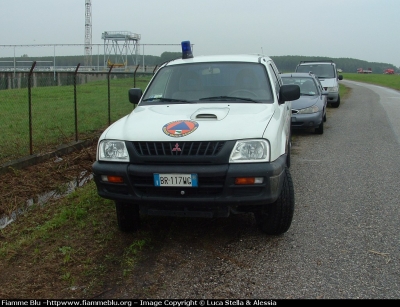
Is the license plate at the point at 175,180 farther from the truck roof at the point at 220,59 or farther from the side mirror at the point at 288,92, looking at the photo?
the truck roof at the point at 220,59

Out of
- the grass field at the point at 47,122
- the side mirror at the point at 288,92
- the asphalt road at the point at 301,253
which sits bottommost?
the grass field at the point at 47,122

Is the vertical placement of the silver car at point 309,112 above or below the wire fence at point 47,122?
above

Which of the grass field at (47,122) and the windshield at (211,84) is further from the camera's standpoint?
the grass field at (47,122)

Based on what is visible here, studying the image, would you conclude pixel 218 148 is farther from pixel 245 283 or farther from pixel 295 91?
Result: pixel 295 91

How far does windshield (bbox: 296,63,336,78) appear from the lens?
1984cm

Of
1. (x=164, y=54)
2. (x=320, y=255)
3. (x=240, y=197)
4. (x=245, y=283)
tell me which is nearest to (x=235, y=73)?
(x=240, y=197)

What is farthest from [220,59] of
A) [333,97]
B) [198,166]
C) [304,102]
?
[333,97]

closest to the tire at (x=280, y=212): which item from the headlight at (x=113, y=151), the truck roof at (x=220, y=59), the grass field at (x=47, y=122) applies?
the headlight at (x=113, y=151)

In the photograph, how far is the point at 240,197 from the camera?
4059mm

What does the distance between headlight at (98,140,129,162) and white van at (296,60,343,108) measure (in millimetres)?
15566

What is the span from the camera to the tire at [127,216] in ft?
15.2

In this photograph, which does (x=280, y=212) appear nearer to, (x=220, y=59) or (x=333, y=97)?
(x=220, y=59)

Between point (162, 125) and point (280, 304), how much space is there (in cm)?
192

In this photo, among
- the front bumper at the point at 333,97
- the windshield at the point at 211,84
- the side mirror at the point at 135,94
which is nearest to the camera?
the windshield at the point at 211,84
